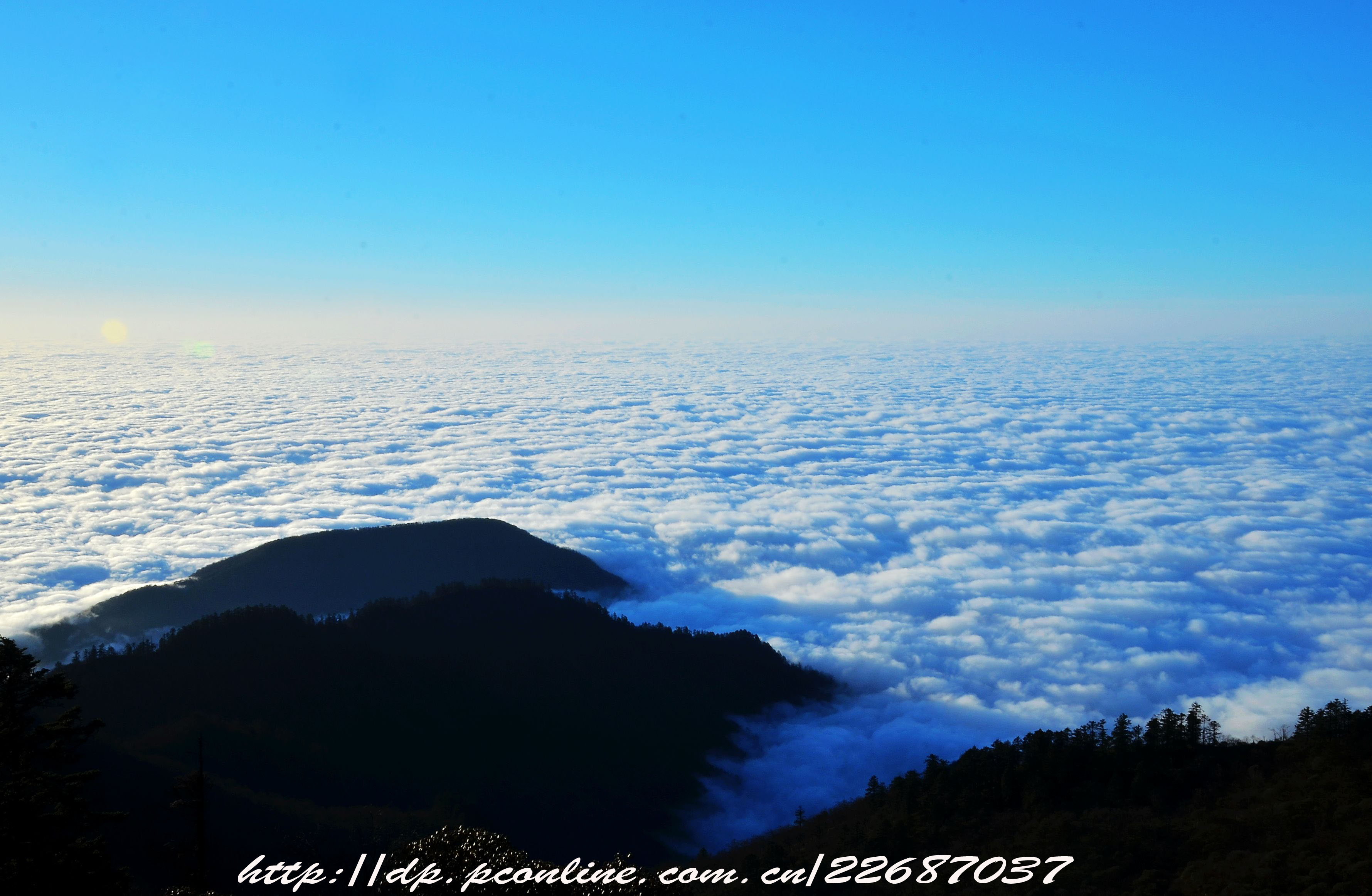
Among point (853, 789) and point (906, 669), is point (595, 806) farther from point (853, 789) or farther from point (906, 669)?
point (906, 669)

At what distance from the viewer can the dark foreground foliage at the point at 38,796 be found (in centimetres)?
1452

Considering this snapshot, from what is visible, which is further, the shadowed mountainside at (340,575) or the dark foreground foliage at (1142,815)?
the shadowed mountainside at (340,575)

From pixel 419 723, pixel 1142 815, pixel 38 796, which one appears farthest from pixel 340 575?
pixel 38 796

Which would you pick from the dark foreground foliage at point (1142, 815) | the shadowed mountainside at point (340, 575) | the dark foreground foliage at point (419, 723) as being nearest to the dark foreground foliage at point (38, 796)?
the dark foreground foliage at point (419, 723)

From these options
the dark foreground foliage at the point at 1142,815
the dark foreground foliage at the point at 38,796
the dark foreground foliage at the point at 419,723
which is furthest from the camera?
the dark foreground foliage at the point at 419,723

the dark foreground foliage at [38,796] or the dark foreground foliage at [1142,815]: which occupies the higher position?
the dark foreground foliage at [38,796]

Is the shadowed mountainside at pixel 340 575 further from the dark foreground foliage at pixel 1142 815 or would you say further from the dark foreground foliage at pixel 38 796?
the dark foreground foliage at pixel 38 796

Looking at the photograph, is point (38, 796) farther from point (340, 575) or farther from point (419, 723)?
point (340, 575)

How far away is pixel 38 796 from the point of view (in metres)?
14.5

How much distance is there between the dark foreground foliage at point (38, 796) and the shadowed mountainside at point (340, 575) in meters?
95.9

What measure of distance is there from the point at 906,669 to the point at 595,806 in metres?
58.4

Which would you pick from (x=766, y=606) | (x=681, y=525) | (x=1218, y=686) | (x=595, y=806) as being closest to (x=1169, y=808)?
(x=595, y=806)

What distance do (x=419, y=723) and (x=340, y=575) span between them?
6178 centimetres

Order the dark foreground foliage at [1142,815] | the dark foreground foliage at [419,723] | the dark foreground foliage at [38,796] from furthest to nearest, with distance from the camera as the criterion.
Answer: the dark foreground foliage at [419,723] → the dark foreground foliage at [1142,815] → the dark foreground foliage at [38,796]
